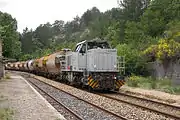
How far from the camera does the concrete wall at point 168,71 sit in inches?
1030

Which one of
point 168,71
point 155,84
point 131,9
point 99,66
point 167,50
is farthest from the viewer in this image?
point 131,9

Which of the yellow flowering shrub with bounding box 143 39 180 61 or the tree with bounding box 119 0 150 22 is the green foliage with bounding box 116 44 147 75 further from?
the tree with bounding box 119 0 150 22

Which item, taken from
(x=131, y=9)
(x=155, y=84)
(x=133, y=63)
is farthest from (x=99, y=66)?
(x=131, y=9)

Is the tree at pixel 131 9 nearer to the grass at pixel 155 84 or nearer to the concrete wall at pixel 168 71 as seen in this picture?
the concrete wall at pixel 168 71

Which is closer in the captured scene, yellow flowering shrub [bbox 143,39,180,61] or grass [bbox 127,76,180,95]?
grass [bbox 127,76,180,95]

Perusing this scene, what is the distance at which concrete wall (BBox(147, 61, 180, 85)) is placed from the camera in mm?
26172

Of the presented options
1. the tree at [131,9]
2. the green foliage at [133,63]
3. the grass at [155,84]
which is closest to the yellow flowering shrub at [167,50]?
the green foliage at [133,63]

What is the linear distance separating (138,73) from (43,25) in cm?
15348

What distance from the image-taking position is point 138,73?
112 ft

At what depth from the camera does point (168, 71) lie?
1157 inches

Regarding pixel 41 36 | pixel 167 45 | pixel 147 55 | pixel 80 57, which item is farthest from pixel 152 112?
pixel 41 36

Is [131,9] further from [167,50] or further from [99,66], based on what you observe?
[99,66]

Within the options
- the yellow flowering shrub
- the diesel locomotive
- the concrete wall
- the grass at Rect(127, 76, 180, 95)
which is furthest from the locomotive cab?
the yellow flowering shrub

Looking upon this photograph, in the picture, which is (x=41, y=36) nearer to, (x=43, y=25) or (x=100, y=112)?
(x=43, y=25)
